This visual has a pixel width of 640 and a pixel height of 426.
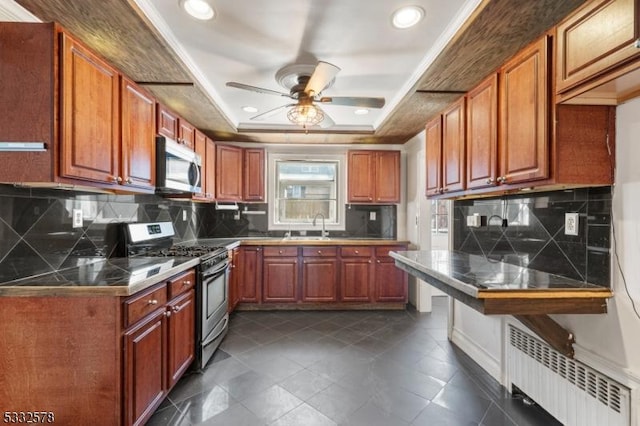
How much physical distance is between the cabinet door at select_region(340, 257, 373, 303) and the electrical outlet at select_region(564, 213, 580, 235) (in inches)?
92.1

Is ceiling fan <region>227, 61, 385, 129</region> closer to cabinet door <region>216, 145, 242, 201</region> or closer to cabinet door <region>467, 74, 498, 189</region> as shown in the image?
cabinet door <region>467, 74, 498, 189</region>

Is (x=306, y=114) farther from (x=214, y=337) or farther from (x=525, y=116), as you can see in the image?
(x=214, y=337)

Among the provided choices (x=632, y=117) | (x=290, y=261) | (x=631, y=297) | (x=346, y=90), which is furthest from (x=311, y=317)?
(x=632, y=117)

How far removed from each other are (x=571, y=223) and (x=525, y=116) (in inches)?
25.4

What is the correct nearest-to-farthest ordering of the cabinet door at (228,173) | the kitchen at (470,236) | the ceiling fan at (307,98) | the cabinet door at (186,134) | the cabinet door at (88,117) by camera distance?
the kitchen at (470,236) → the cabinet door at (88,117) → the ceiling fan at (307,98) → the cabinet door at (186,134) → the cabinet door at (228,173)

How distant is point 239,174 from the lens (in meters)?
4.00

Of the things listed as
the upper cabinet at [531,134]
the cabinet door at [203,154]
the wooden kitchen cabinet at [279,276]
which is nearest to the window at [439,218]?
the wooden kitchen cabinet at [279,276]

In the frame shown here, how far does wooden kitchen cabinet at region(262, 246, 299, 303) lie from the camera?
147 inches

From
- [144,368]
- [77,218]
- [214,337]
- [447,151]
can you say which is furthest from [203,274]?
[447,151]

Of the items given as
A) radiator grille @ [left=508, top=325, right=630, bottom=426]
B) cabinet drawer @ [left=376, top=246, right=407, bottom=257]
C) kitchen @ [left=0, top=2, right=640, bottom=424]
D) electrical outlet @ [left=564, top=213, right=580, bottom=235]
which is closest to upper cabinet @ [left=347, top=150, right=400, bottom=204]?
kitchen @ [left=0, top=2, right=640, bottom=424]

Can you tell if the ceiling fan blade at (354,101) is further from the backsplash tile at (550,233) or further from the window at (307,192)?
the window at (307,192)

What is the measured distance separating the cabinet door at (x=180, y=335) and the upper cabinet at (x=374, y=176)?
2.58m

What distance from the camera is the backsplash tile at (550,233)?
146 cm

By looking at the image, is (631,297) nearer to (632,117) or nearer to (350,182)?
(632,117)
